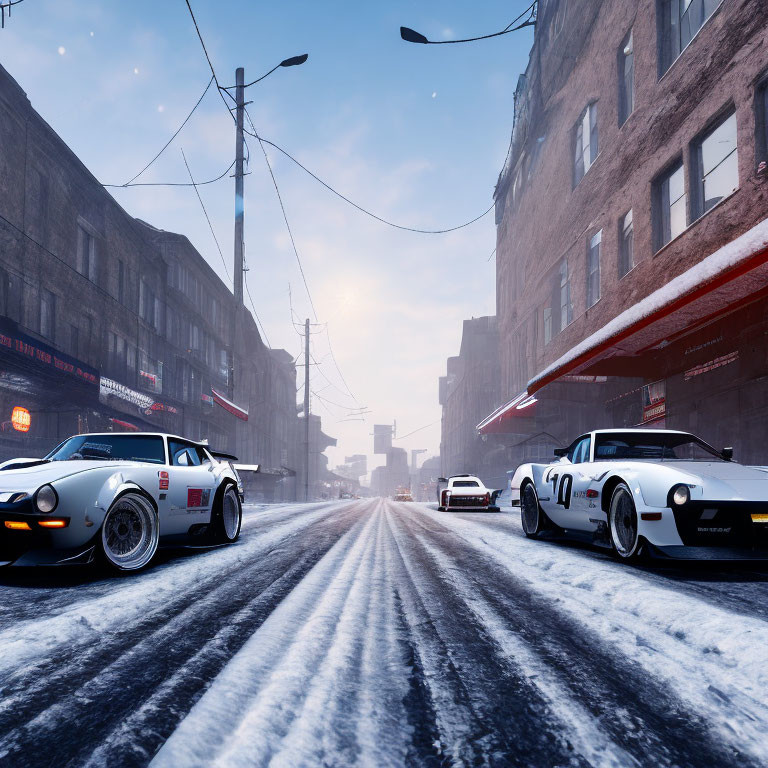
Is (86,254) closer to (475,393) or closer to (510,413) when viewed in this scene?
(510,413)

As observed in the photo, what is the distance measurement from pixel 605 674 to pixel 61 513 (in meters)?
3.71

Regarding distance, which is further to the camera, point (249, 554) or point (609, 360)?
point (609, 360)

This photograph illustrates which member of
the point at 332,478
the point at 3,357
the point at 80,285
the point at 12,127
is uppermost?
the point at 12,127

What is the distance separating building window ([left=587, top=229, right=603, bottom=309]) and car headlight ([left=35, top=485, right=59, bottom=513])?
616 inches

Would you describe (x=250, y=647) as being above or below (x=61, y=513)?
below

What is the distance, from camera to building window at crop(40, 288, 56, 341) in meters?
18.2

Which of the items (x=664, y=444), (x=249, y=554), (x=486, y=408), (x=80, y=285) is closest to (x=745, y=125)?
(x=664, y=444)

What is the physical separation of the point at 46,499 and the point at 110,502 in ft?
1.46

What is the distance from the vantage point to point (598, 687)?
2107 millimetres

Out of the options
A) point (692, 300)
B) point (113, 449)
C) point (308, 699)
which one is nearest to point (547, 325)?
point (692, 300)

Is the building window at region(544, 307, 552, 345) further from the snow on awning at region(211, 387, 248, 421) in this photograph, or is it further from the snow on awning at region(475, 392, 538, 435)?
the snow on awning at region(211, 387, 248, 421)

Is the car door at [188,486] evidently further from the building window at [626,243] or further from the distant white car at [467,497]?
the building window at [626,243]

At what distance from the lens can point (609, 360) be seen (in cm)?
1391

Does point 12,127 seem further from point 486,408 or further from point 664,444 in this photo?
point 486,408
